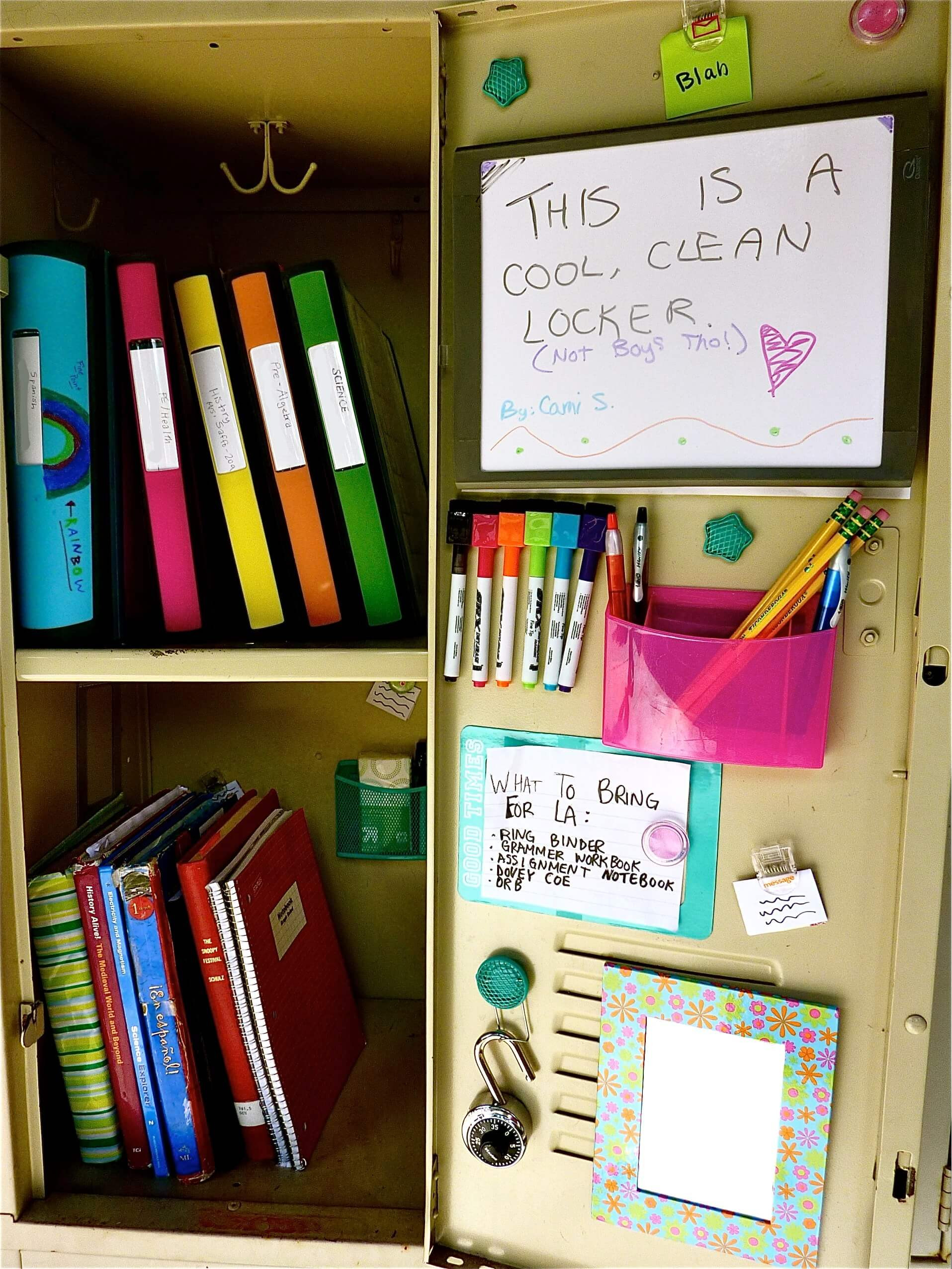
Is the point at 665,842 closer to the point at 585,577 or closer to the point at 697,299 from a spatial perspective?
the point at 585,577

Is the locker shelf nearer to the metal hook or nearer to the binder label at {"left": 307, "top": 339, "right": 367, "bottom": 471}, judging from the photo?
the binder label at {"left": 307, "top": 339, "right": 367, "bottom": 471}

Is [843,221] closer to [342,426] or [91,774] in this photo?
[342,426]

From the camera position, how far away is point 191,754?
3.45 ft

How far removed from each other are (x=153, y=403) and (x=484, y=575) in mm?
368

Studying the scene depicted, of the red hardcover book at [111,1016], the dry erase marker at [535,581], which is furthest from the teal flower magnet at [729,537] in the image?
the red hardcover book at [111,1016]

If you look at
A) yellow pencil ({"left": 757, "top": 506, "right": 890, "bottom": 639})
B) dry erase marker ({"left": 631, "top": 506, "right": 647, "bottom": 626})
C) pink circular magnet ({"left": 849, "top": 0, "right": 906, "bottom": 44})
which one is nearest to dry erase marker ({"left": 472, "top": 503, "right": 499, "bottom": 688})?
dry erase marker ({"left": 631, "top": 506, "right": 647, "bottom": 626})

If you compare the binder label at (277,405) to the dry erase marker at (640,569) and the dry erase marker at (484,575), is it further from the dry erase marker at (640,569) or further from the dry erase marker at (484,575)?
the dry erase marker at (640,569)

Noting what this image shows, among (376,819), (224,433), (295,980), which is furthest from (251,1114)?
(224,433)

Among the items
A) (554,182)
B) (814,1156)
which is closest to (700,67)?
(554,182)

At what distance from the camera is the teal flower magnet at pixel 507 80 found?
613mm

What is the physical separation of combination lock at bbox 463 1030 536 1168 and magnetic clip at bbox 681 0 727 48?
829 mm

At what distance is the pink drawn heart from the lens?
565 millimetres

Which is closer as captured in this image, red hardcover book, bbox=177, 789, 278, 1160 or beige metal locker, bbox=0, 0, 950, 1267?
beige metal locker, bbox=0, 0, 950, 1267

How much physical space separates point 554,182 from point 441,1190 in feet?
2.90
